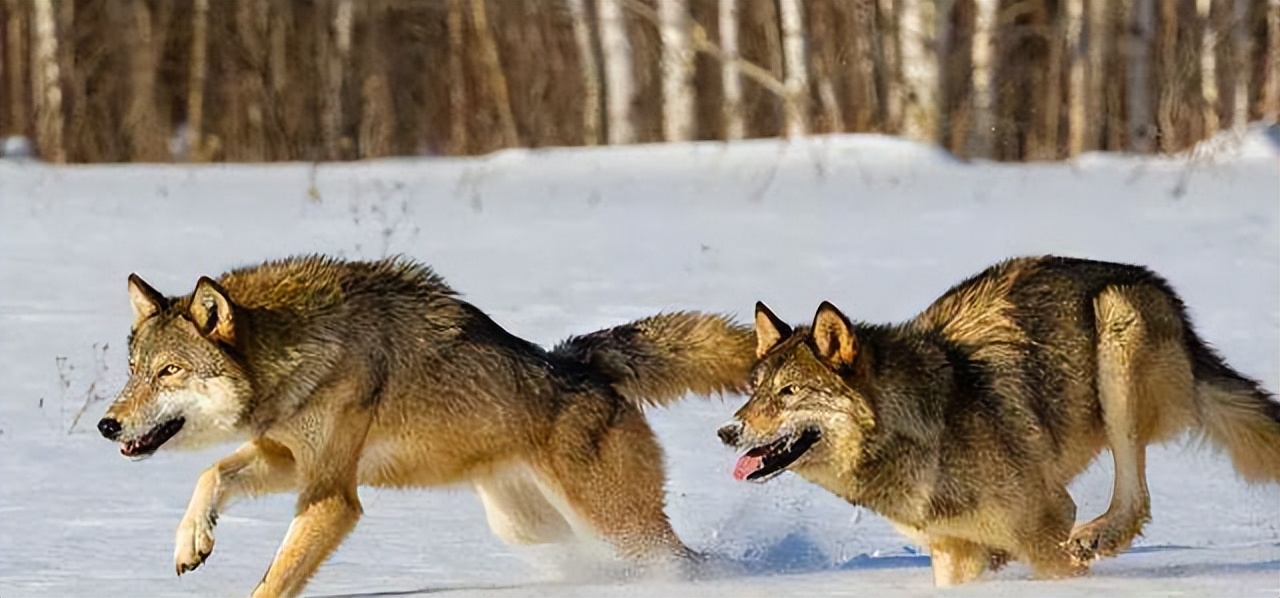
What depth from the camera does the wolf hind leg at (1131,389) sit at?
6078 millimetres

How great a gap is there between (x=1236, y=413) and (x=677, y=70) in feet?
48.1

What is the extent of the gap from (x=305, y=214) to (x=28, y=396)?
525cm

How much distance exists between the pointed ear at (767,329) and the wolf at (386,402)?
0.50 m

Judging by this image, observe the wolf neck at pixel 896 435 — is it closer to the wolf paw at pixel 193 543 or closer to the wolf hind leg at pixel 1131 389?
the wolf hind leg at pixel 1131 389

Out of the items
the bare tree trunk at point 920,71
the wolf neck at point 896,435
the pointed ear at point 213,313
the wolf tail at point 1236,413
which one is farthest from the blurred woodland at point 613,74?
the pointed ear at point 213,313

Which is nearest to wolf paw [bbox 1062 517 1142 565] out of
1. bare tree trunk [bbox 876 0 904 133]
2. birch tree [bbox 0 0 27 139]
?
bare tree trunk [bbox 876 0 904 133]

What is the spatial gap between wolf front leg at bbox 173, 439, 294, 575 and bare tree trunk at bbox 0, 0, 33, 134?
2228cm

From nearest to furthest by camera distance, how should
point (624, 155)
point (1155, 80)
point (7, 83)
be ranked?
point (624, 155) < point (1155, 80) < point (7, 83)

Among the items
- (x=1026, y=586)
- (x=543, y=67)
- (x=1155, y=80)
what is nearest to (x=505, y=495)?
(x=1026, y=586)

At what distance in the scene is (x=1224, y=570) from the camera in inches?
227

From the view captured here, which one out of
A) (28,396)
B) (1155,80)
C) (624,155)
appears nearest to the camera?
(28,396)

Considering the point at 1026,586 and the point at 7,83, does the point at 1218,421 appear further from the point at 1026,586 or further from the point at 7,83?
the point at 7,83

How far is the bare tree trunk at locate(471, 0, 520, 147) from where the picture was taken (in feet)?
83.1

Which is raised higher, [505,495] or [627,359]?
[627,359]
